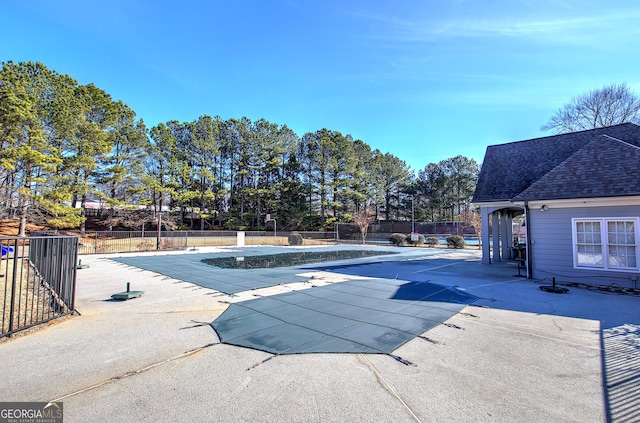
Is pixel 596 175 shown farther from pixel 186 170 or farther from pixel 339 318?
pixel 186 170

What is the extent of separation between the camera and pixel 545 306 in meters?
5.77

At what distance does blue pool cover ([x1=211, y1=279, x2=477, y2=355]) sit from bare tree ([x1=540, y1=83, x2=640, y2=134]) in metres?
26.4

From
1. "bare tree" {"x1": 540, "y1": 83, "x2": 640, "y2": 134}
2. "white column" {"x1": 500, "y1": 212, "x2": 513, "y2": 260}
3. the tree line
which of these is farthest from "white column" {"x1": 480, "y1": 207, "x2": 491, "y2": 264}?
the tree line

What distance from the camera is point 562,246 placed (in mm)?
8508

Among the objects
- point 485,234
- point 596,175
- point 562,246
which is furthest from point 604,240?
point 485,234

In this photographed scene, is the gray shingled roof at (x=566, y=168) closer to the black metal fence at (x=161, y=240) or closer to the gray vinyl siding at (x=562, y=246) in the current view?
the gray vinyl siding at (x=562, y=246)

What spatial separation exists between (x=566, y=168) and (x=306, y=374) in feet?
34.1

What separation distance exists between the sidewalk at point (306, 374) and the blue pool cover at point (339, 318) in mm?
245

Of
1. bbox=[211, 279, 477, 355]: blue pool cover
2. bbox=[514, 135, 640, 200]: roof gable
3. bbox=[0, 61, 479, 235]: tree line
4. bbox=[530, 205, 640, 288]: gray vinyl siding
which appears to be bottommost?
bbox=[211, 279, 477, 355]: blue pool cover

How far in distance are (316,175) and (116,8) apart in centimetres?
3136

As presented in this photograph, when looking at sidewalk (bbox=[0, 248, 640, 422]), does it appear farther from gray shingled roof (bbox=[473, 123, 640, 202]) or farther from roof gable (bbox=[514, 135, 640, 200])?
gray shingled roof (bbox=[473, 123, 640, 202])

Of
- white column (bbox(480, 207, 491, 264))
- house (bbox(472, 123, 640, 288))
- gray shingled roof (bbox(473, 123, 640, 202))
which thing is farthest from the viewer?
white column (bbox(480, 207, 491, 264))

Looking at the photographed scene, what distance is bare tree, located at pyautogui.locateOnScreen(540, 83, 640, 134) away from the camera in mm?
21594

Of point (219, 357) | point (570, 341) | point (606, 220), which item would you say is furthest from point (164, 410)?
point (606, 220)
